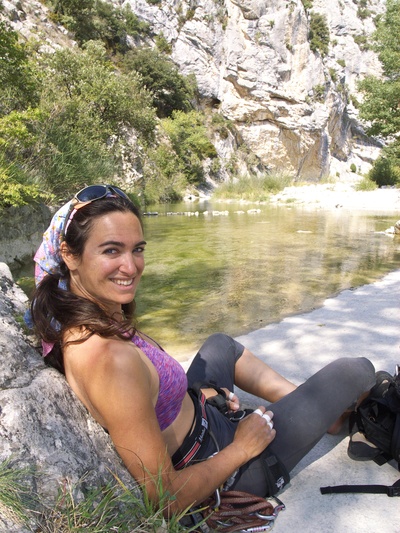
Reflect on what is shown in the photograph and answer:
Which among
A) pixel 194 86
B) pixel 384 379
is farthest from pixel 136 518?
pixel 194 86

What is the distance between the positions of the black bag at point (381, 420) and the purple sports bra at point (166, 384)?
857mm

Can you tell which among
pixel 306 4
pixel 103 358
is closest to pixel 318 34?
pixel 306 4

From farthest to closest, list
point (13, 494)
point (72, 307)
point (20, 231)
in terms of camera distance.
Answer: point (20, 231), point (72, 307), point (13, 494)

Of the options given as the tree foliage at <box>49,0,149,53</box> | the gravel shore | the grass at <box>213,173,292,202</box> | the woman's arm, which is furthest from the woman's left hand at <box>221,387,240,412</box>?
the tree foliage at <box>49,0,149,53</box>

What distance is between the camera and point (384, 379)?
179 cm

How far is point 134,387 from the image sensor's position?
100cm

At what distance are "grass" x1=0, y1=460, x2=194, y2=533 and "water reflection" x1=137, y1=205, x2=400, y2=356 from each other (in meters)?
1.95

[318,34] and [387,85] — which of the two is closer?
[387,85]

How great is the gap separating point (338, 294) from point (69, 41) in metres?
24.4

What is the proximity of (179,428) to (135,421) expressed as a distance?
347mm

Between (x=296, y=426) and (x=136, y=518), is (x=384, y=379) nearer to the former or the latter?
(x=296, y=426)

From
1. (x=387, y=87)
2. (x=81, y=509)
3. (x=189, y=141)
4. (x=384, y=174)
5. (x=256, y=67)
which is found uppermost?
(x=256, y=67)

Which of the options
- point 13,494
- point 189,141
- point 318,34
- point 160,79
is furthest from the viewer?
point 318,34

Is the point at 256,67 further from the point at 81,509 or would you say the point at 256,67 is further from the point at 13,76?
the point at 81,509
